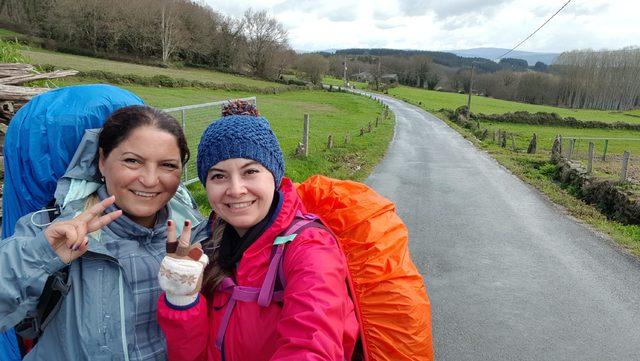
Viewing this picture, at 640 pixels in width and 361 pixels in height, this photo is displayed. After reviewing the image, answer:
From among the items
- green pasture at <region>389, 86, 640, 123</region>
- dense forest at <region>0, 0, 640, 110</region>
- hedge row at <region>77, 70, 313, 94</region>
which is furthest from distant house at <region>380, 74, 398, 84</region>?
hedge row at <region>77, 70, 313, 94</region>

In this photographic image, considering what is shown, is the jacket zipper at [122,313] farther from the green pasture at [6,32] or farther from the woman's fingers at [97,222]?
the green pasture at [6,32]

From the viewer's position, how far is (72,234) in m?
1.51

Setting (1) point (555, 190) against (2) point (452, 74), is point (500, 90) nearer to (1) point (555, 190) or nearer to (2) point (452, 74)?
(2) point (452, 74)

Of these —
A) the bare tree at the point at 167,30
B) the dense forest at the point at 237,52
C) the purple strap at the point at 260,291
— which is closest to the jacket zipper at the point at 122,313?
the purple strap at the point at 260,291

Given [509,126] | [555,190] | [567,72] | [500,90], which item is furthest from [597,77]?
[555,190]

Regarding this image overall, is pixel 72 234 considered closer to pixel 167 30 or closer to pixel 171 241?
pixel 171 241

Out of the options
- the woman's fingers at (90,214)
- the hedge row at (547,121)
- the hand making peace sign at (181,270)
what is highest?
the woman's fingers at (90,214)

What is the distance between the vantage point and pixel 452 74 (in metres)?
117

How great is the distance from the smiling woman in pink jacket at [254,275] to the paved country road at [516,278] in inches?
131

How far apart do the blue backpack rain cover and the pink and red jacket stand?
3.07ft

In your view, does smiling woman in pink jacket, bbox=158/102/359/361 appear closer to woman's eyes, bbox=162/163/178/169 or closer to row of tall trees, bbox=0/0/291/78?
woman's eyes, bbox=162/163/178/169

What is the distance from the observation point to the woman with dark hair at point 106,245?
1513 mm

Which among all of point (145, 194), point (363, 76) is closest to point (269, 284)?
point (145, 194)

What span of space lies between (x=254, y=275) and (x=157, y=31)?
64202mm
